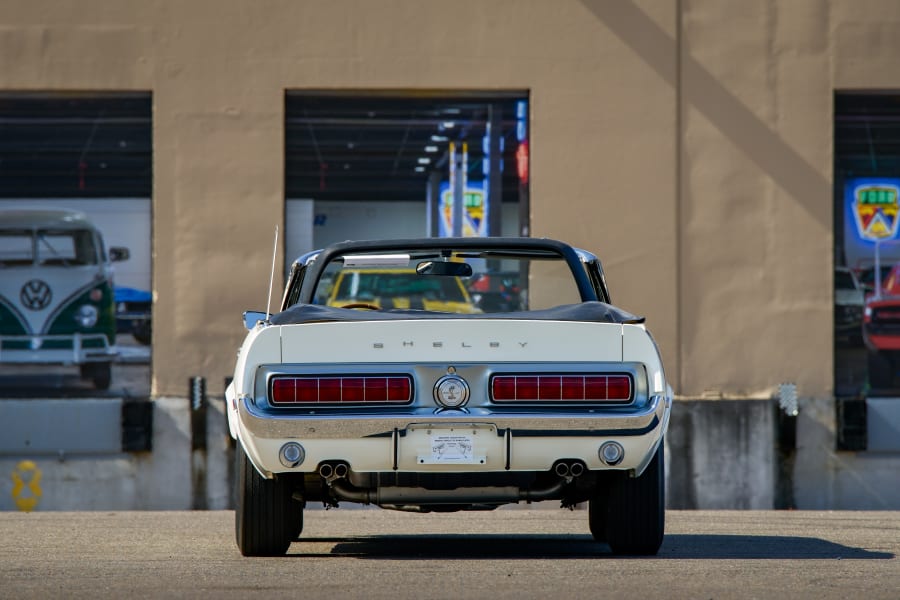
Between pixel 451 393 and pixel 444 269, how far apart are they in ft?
3.62

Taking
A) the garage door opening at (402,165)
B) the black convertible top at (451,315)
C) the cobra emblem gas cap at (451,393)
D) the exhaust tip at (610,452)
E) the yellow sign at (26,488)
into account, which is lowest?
the yellow sign at (26,488)

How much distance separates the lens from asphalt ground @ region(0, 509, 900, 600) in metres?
6.13

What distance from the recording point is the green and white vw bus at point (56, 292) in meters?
14.6

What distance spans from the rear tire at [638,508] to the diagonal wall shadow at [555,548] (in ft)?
0.44

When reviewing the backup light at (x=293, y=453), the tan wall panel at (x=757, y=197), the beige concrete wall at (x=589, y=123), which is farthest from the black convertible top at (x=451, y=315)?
the tan wall panel at (x=757, y=197)

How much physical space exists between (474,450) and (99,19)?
9071 millimetres

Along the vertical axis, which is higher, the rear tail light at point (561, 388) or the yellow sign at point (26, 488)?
the rear tail light at point (561, 388)

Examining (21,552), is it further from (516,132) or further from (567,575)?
(516,132)

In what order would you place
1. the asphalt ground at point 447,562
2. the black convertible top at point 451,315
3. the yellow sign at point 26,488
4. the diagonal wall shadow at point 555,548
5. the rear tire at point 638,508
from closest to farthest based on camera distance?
1. the asphalt ground at point 447,562
2. the black convertible top at point 451,315
3. the rear tire at point 638,508
4. the diagonal wall shadow at point 555,548
5. the yellow sign at point 26,488

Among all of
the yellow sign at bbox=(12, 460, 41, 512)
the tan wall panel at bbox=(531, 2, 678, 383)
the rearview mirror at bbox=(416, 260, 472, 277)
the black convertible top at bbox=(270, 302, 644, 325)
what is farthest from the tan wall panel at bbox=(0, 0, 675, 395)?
the black convertible top at bbox=(270, 302, 644, 325)

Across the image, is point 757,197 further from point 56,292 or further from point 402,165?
point 56,292

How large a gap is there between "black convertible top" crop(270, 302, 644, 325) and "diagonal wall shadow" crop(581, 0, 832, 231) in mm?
7847

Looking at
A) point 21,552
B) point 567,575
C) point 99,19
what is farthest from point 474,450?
point 99,19

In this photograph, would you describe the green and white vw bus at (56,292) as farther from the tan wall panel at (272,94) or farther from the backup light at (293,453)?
the backup light at (293,453)
